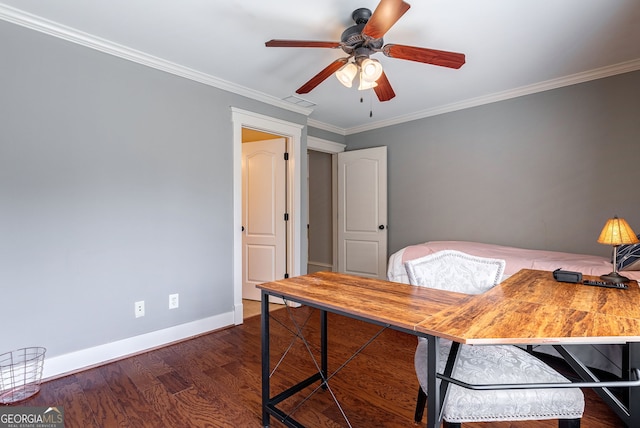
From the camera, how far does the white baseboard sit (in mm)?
2213

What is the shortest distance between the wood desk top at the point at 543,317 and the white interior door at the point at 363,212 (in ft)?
9.35

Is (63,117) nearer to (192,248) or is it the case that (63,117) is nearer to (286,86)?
(192,248)

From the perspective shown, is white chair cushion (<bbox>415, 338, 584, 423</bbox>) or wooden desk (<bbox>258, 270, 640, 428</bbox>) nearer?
wooden desk (<bbox>258, 270, 640, 428</bbox>)

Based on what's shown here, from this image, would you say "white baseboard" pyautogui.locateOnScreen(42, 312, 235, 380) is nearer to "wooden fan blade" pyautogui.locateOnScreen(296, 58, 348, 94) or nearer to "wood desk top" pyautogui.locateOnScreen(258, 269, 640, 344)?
"wood desk top" pyautogui.locateOnScreen(258, 269, 640, 344)

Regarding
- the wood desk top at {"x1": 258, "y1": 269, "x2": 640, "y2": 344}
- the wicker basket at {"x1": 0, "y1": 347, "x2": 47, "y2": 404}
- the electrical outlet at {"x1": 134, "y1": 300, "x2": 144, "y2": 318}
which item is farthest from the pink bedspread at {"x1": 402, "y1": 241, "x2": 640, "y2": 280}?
the wicker basket at {"x1": 0, "y1": 347, "x2": 47, "y2": 404}

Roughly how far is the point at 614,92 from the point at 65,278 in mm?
4886

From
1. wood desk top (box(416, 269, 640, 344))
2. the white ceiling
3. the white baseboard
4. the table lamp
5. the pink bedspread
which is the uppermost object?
the white ceiling

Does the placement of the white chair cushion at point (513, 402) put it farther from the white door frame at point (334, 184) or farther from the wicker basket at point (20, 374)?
the white door frame at point (334, 184)

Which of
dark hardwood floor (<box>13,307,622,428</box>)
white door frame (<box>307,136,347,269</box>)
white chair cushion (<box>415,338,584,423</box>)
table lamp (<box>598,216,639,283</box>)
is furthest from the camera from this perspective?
white door frame (<box>307,136,347,269</box>)

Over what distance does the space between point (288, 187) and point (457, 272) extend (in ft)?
8.26

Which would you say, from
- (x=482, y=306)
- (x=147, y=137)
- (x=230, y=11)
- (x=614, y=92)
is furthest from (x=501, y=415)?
(x=614, y=92)

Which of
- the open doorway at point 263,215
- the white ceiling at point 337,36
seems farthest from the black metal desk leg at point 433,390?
the open doorway at point 263,215

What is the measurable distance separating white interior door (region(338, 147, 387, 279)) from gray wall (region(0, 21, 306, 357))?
2.06 meters

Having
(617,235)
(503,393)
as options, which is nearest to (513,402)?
(503,393)
